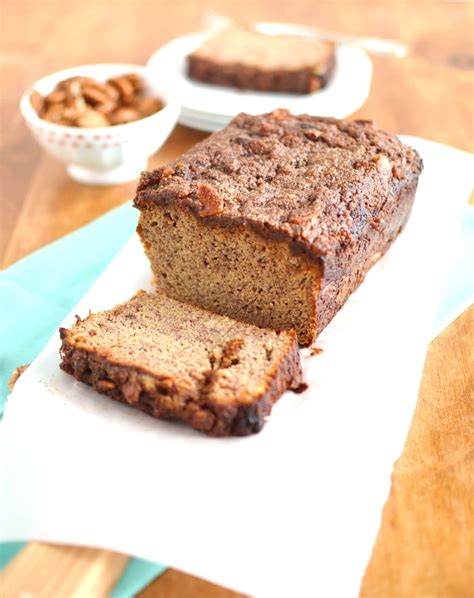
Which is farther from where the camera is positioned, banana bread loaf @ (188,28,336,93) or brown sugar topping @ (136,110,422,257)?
banana bread loaf @ (188,28,336,93)

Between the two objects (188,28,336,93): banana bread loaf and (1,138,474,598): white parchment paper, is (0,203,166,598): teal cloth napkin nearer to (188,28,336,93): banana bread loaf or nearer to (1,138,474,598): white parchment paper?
(1,138,474,598): white parchment paper

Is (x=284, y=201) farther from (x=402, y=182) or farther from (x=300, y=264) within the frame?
(x=402, y=182)

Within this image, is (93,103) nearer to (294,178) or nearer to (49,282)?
(49,282)

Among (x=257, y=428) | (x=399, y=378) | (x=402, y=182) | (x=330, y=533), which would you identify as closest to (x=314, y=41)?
(x=402, y=182)

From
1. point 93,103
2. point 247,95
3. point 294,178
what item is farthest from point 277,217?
point 247,95

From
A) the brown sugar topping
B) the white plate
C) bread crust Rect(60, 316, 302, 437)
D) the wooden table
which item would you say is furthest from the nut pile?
bread crust Rect(60, 316, 302, 437)
